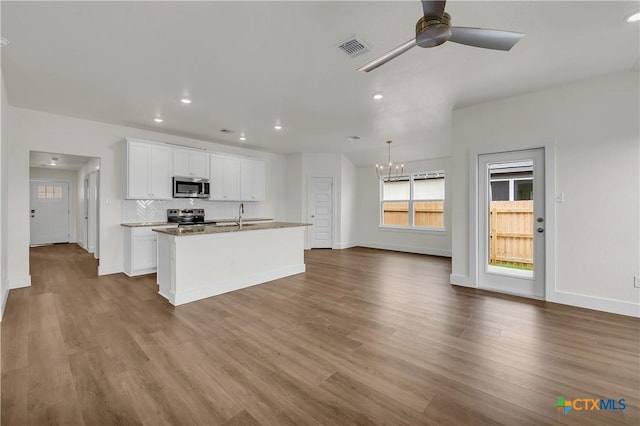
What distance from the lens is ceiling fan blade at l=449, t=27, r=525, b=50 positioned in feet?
5.89

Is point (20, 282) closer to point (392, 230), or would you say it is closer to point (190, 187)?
point (190, 187)

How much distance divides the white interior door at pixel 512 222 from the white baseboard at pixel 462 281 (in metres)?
0.13

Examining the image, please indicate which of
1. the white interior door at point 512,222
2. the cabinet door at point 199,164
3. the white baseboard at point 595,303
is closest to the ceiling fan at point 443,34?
the white interior door at point 512,222

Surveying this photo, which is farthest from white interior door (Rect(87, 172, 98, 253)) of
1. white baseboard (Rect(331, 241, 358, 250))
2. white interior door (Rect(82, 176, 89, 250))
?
white baseboard (Rect(331, 241, 358, 250))

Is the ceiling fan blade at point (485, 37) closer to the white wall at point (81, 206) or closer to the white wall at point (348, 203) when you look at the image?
the white wall at point (348, 203)

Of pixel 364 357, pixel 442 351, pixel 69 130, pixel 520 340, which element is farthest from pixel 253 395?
pixel 69 130

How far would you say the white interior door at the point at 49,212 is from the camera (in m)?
8.27

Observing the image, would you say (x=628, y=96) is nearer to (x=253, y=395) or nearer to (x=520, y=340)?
(x=520, y=340)

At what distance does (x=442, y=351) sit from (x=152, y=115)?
5.25 m

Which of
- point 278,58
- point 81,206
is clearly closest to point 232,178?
point 278,58

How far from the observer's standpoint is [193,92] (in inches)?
144

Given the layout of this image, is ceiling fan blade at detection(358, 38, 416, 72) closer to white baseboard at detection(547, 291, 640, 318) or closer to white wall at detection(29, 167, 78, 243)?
white baseboard at detection(547, 291, 640, 318)

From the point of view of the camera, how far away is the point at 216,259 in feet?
12.6

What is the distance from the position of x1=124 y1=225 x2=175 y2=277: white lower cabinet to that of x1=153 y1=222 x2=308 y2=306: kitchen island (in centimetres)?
133
